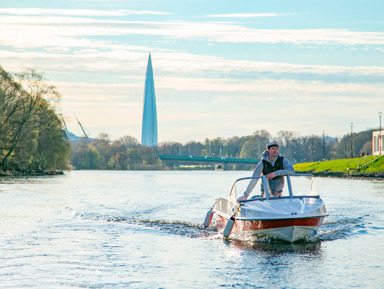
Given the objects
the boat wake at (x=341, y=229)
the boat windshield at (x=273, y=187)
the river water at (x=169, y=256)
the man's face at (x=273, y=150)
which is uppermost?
the man's face at (x=273, y=150)

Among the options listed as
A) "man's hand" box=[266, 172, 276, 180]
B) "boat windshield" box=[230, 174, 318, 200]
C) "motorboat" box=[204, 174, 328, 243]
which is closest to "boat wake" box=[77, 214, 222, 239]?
"motorboat" box=[204, 174, 328, 243]

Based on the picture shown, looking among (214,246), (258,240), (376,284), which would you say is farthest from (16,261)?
(376,284)

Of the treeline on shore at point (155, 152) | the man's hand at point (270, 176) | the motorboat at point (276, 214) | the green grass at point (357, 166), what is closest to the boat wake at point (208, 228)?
the motorboat at point (276, 214)

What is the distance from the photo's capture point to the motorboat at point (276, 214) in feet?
54.8

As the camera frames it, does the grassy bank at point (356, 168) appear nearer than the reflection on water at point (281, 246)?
No

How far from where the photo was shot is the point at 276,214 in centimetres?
1653

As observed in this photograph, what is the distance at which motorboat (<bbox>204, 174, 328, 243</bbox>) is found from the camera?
54.8ft

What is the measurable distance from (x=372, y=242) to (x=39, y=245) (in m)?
9.47

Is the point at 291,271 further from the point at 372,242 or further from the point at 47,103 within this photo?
the point at 47,103

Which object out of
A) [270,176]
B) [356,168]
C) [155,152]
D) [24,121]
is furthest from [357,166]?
[270,176]

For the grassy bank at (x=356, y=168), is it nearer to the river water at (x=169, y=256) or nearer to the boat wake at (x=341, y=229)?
the boat wake at (x=341, y=229)

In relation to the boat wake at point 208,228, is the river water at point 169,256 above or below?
below

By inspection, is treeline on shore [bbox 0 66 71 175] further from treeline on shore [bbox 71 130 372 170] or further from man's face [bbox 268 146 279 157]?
treeline on shore [bbox 71 130 372 170]

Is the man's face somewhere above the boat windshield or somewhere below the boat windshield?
above
